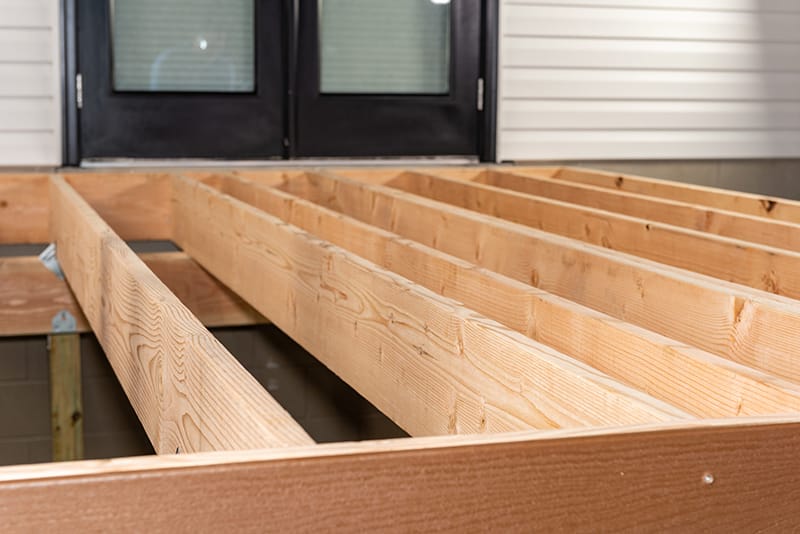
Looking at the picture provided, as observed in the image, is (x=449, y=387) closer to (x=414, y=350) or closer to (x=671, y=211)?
(x=414, y=350)

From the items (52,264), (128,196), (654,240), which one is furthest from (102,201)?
(654,240)

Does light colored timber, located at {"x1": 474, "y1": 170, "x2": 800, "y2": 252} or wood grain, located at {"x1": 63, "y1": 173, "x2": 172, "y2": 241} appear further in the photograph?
wood grain, located at {"x1": 63, "y1": 173, "x2": 172, "y2": 241}

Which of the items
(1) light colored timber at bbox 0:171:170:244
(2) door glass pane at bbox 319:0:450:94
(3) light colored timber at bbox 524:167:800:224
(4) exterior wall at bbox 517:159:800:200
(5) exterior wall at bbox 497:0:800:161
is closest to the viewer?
(3) light colored timber at bbox 524:167:800:224

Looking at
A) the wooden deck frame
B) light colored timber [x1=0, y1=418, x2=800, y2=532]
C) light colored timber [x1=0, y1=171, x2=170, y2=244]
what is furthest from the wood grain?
light colored timber [x1=0, y1=418, x2=800, y2=532]

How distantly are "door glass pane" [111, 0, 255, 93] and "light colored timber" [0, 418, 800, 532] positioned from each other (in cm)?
363

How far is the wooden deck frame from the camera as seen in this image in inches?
34.9

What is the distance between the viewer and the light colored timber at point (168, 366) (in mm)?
1112

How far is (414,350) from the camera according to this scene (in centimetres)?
163

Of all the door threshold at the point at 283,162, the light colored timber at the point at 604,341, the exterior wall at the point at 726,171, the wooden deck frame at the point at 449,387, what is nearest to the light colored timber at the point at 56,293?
the wooden deck frame at the point at 449,387

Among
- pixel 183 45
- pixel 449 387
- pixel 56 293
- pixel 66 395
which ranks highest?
pixel 183 45

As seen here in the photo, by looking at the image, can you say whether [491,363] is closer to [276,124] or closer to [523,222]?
[523,222]

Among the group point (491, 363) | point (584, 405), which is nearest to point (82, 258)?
point (491, 363)

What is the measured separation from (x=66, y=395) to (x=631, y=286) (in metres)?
2.74

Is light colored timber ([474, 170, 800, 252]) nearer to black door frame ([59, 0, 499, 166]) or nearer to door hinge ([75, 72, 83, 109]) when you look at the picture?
black door frame ([59, 0, 499, 166])
